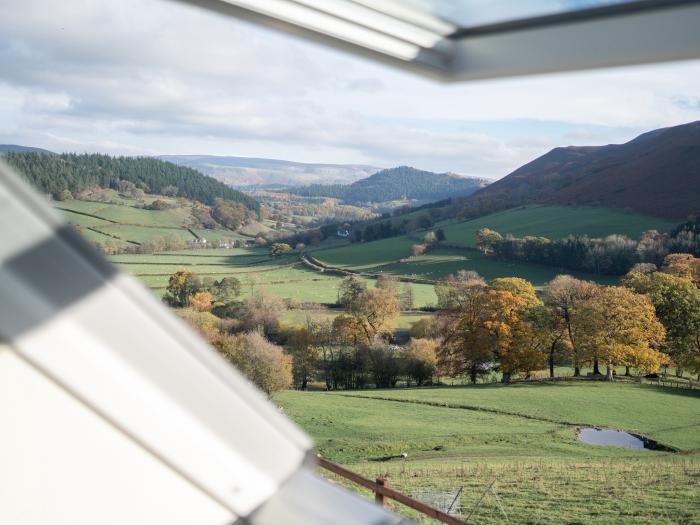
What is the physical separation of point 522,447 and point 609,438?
195 centimetres

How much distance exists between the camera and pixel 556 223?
864 inches

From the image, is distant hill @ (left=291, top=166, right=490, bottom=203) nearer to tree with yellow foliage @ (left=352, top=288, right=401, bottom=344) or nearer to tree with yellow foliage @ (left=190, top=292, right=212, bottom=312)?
tree with yellow foliage @ (left=352, top=288, right=401, bottom=344)

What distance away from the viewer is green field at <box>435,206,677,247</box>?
2023 centimetres

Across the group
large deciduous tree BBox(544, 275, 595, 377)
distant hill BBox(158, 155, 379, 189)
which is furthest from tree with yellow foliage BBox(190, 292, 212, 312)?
large deciduous tree BBox(544, 275, 595, 377)

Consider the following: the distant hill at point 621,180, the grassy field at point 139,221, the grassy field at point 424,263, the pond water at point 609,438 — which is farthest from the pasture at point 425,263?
the pond water at point 609,438

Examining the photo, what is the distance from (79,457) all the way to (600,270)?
63.0ft

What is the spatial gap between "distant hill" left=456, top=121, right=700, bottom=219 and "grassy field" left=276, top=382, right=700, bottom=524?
1130 cm

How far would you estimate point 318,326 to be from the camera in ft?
54.2

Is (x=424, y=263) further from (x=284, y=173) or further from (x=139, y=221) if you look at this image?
(x=139, y=221)

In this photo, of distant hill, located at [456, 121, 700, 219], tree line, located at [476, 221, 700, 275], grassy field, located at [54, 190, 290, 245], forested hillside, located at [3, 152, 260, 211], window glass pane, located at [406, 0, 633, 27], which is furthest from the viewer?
distant hill, located at [456, 121, 700, 219]

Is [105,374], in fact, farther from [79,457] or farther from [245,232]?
[245,232]

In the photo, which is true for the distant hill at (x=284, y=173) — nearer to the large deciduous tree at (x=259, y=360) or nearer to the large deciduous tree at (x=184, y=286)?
the large deciduous tree at (x=184, y=286)

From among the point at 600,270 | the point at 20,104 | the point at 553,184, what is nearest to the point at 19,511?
the point at 20,104

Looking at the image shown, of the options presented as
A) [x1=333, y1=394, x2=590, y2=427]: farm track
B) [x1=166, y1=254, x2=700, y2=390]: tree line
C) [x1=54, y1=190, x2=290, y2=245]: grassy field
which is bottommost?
[x1=333, y1=394, x2=590, y2=427]: farm track
